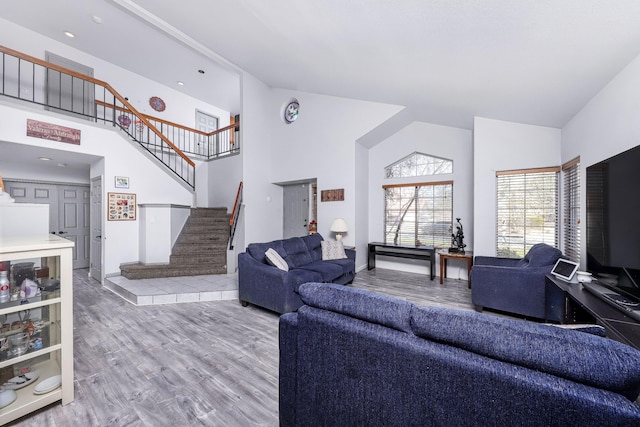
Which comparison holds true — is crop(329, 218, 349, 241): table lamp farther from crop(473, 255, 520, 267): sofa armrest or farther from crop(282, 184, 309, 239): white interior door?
crop(473, 255, 520, 267): sofa armrest

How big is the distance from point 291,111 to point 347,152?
2020mm

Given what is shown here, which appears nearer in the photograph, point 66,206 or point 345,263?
point 345,263

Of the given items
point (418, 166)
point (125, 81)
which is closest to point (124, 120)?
point (125, 81)

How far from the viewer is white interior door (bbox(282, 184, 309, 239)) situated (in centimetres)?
656

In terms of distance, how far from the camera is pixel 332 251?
4.82 meters

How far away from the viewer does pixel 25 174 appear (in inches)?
206

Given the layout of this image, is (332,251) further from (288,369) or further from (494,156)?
(288,369)

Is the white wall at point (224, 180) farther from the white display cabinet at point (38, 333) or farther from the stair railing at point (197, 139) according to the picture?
the white display cabinet at point (38, 333)

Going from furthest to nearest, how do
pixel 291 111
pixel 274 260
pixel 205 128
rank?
pixel 205 128 < pixel 291 111 < pixel 274 260

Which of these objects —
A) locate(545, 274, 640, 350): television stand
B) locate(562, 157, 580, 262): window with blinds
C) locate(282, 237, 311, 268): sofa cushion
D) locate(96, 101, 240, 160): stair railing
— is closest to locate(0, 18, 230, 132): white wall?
locate(96, 101, 240, 160): stair railing

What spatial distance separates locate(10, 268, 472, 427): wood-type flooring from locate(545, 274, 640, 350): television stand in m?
1.01

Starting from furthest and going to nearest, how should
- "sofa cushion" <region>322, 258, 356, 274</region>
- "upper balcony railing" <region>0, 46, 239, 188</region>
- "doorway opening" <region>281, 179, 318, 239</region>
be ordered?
"doorway opening" <region>281, 179, 318, 239</region> → "upper balcony railing" <region>0, 46, 239, 188</region> → "sofa cushion" <region>322, 258, 356, 274</region>

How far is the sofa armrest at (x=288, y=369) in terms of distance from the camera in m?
1.46

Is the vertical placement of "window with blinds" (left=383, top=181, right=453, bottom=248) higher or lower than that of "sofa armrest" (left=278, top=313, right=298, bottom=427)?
higher
